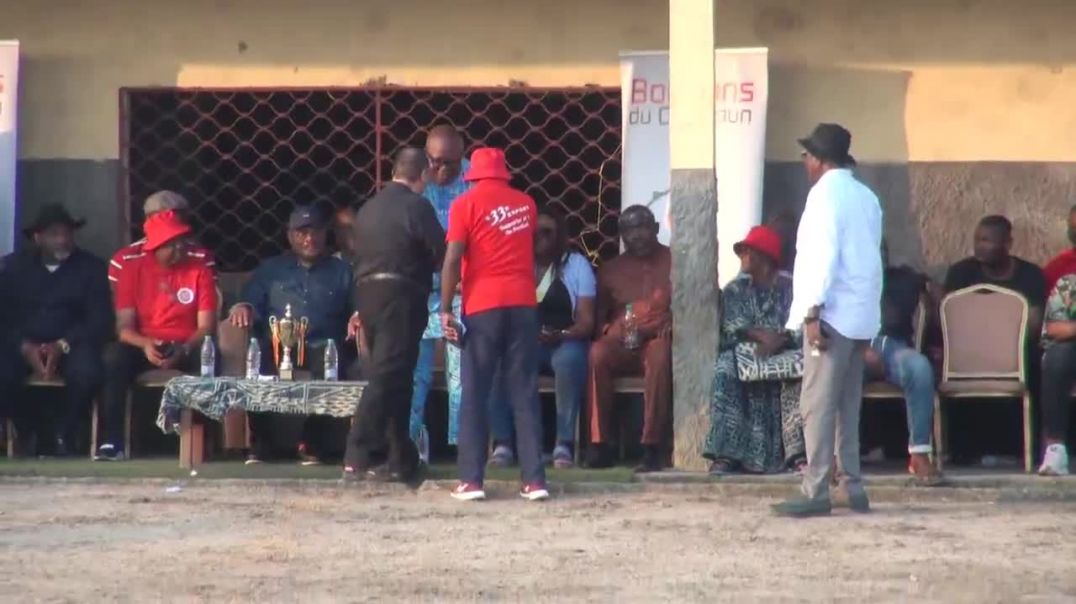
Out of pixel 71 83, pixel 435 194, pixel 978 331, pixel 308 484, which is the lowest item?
pixel 308 484

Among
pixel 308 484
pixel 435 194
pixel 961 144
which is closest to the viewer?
pixel 308 484

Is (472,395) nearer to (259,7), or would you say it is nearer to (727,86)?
(727,86)

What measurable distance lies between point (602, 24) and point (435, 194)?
1.91 metres

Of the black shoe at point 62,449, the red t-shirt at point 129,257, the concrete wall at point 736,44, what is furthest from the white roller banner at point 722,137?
the black shoe at point 62,449

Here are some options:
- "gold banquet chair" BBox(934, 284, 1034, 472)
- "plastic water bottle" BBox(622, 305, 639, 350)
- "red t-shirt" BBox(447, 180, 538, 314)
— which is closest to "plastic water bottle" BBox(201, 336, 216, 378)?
"red t-shirt" BBox(447, 180, 538, 314)

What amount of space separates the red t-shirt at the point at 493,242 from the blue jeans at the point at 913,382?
1.96 meters

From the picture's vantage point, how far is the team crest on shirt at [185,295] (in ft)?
40.5

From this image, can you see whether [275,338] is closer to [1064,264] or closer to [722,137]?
[722,137]

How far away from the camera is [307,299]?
12.3 meters

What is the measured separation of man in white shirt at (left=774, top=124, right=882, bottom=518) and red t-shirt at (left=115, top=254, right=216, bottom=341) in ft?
13.8

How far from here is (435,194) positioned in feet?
39.1

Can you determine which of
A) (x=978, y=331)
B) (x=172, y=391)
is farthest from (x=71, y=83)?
(x=978, y=331)

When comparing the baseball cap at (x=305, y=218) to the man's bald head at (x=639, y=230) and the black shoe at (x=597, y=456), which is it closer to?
the man's bald head at (x=639, y=230)

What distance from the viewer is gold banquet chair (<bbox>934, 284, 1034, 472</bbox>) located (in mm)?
11430
